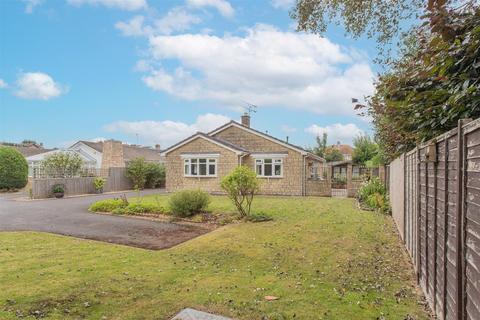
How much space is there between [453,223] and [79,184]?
84.7 feet

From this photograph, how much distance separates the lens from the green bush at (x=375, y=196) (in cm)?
1461

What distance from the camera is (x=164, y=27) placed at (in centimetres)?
1265

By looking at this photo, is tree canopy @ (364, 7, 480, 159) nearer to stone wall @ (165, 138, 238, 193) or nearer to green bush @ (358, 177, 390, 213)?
green bush @ (358, 177, 390, 213)

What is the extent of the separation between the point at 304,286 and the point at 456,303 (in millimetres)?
2835

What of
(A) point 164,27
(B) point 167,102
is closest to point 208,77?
(B) point 167,102

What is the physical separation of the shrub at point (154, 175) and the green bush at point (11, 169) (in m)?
10.5

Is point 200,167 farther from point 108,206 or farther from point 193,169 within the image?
point 108,206

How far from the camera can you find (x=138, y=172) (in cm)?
2978

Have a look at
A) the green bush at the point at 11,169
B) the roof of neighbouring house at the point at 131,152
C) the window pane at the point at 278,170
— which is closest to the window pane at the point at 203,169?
the window pane at the point at 278,170

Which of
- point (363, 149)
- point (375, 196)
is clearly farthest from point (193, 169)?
point (363, 149)

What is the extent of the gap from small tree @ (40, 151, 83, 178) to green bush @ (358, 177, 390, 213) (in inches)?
805

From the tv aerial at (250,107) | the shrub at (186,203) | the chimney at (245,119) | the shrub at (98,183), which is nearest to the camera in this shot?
the shrub at (186,203)

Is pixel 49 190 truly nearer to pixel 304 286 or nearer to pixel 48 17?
pixel 48 17

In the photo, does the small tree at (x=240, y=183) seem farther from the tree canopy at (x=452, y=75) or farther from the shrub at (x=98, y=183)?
the shrub at (x=98, y=183)
